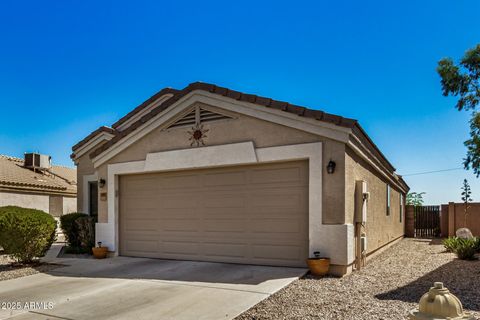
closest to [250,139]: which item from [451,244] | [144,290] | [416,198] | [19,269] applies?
[144,290]

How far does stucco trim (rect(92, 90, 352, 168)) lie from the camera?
7926 mm

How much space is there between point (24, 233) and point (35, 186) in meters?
10.6

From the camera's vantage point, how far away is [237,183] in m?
9.17

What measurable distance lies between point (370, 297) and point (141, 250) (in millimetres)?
6904

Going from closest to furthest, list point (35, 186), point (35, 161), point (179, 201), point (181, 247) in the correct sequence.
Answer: point (181, 247) → point (179, 201) → point (35, 186) → point (35, 161)

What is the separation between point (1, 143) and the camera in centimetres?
2217

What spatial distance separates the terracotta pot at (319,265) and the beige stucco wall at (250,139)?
0.86 meters

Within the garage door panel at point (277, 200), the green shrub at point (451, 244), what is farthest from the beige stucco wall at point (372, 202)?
the green shrub at point (451, 244)

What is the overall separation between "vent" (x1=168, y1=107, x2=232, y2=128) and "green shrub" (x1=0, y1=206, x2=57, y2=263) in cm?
435

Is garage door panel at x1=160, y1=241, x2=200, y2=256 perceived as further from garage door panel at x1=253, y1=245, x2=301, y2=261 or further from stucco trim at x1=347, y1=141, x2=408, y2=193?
stucco trim at x1=347, y1=141, x2=408, y2=193

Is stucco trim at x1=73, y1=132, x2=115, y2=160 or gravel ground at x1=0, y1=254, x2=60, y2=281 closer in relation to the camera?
gravel ground at x1=0, y1=254, x2=60, y2=281

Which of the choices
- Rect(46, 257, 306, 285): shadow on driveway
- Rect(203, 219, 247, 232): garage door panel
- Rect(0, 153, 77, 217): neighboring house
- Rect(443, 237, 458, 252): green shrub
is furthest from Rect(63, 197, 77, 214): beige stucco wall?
Rect(443, 237, 458, 252): green shrub

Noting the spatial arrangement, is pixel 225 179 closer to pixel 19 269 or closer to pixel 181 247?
pixel 181 247

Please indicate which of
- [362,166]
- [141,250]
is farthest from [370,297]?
[141,250]
